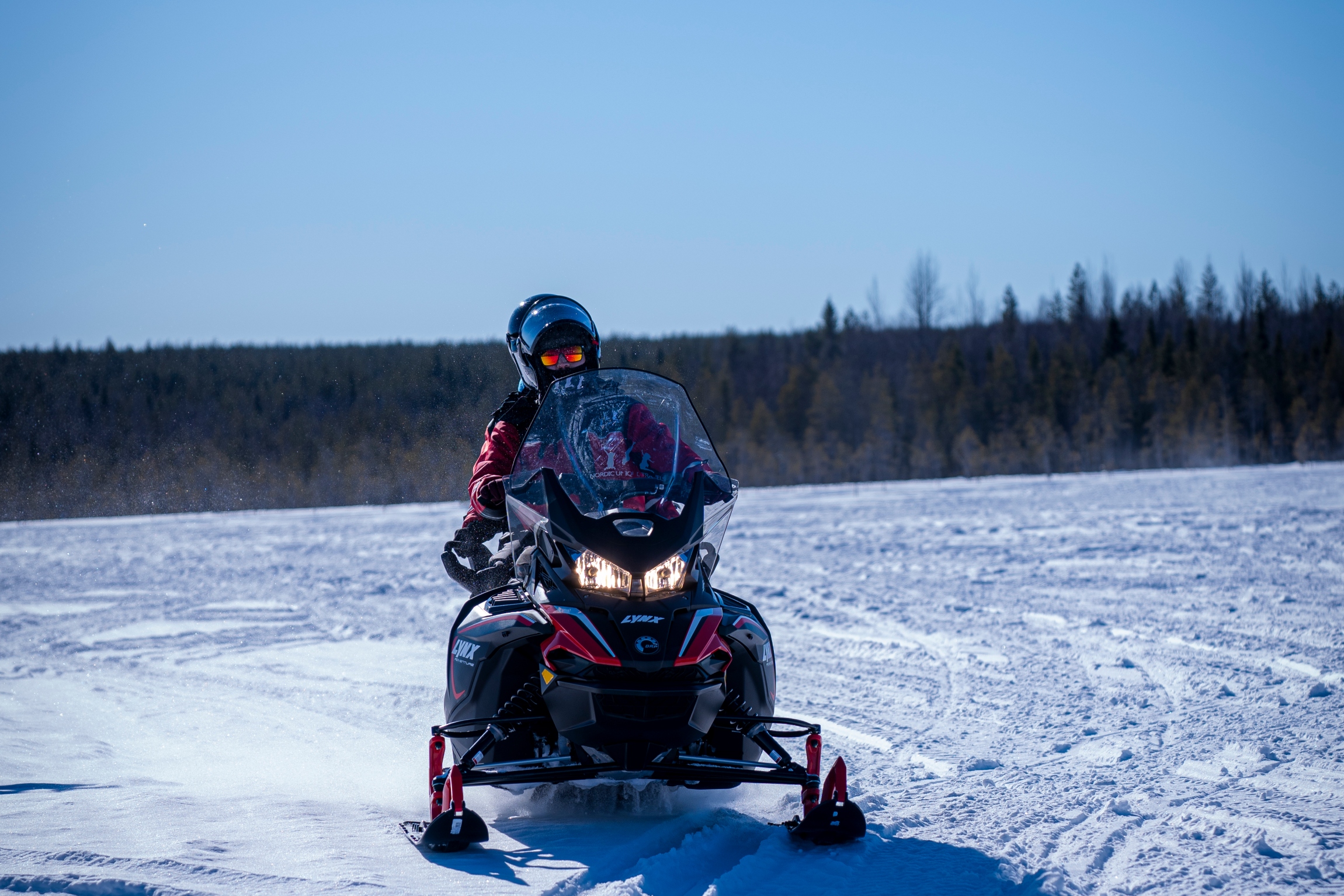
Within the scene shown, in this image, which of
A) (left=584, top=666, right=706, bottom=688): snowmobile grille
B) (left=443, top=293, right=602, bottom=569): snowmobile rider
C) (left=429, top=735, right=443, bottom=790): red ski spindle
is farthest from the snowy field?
(left=443, top=293, right=602, bottom=569): snowmobile rider

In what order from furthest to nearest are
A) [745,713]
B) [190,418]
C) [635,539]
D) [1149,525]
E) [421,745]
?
[190,418] < [1149,525] < [421,745] < [745,713] < [635,539]

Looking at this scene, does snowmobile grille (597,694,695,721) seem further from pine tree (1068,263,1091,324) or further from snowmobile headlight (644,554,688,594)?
pine tree (1068,263,1091,324)

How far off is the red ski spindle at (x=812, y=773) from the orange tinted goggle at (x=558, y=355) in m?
1.95

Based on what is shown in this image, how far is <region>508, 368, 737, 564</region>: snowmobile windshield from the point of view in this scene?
145 inches

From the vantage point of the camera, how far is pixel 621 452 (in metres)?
3.88

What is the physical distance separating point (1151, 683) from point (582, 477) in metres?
3.93

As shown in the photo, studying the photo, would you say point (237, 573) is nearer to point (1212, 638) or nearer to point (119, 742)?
point (119, 742)

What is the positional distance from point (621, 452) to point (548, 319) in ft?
3.24

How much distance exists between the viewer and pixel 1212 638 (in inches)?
277

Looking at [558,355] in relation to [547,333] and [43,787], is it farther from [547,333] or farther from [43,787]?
[43,787]

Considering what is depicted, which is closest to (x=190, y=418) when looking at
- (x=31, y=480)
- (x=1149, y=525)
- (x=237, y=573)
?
(x=31, y=480)

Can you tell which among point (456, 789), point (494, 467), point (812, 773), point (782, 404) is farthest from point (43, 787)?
point (782, 404)

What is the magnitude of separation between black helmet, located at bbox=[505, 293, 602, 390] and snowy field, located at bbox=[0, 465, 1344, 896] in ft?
5.93

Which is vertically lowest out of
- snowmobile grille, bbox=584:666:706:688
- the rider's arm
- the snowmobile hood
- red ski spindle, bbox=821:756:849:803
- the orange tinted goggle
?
red ski spindle, bbox=821:756:849:803
